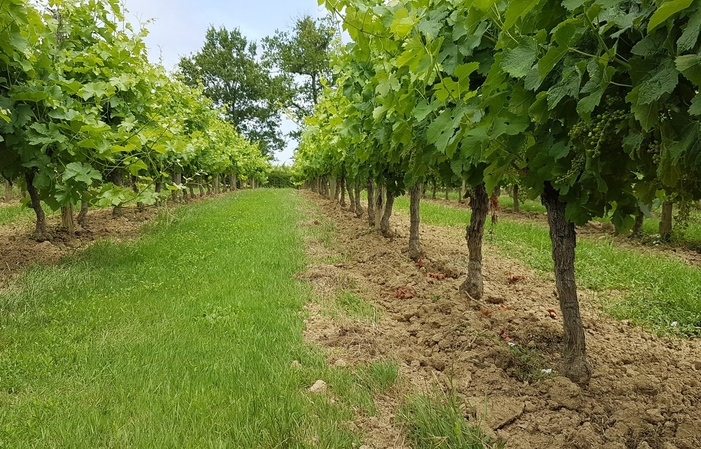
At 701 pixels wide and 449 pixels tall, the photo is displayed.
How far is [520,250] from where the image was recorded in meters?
9.12

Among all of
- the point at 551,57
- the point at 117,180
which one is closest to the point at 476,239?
the point at 551,57

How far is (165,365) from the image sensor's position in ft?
10.7

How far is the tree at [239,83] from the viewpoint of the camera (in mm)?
54312

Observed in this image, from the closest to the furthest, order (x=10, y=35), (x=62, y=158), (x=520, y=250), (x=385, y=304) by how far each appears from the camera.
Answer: (x=10, y=35)
(x=385, y=304)
(x=62, y=158)
(x=520, y=250)

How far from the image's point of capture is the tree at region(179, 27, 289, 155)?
178ft

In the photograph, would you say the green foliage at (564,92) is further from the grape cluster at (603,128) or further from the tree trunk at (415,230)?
the tree trunk at (415,230)

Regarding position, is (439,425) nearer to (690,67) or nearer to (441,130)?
(441,130)

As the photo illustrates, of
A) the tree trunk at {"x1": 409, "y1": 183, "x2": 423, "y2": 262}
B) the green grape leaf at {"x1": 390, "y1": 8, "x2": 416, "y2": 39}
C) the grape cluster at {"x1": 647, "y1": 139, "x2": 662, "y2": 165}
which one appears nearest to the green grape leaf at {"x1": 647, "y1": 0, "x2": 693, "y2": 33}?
the grape cluster at {"x1": 647, "y1": 139, "x2": 662, "y2": 165}

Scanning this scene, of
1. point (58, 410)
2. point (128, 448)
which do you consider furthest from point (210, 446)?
point (58, 410)

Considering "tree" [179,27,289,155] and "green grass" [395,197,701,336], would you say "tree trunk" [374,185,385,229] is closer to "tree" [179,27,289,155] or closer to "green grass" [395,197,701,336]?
"green grass" [395,197,701,336]

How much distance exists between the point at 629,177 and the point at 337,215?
13219 millimetres

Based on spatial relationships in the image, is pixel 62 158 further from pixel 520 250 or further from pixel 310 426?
pixel 520 250

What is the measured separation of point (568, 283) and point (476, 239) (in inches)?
80.7

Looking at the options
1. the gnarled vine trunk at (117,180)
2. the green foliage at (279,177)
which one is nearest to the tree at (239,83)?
the green foliage at (279,177)
